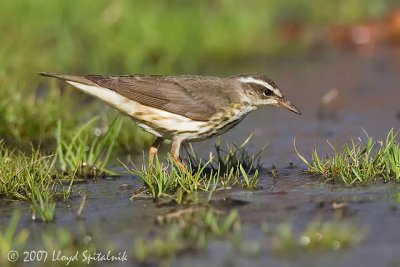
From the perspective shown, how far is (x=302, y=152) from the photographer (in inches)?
452

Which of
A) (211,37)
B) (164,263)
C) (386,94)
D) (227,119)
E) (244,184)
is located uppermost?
(211,37)

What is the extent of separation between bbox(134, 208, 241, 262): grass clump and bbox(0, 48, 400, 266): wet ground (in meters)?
0.10

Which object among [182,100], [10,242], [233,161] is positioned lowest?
[10,242]

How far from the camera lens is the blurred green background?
15484 mm

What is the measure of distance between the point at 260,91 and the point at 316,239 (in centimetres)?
357

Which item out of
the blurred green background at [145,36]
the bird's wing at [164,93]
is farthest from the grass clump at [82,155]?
the blurred green background at [145,36]

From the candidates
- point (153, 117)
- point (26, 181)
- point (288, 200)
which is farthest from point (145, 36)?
point (288, 200)

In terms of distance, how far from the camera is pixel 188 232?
7.67 metres

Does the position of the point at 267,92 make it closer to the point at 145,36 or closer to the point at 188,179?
the point at 188,179

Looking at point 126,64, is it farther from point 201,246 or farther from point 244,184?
point 201,246

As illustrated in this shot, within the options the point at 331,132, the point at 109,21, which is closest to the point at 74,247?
the point at 331,132

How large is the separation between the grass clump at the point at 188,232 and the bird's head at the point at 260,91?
7.90 feet

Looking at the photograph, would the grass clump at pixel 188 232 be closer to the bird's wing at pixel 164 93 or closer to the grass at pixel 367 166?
the grass at pixel 367 166

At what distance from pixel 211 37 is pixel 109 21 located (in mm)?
1907
